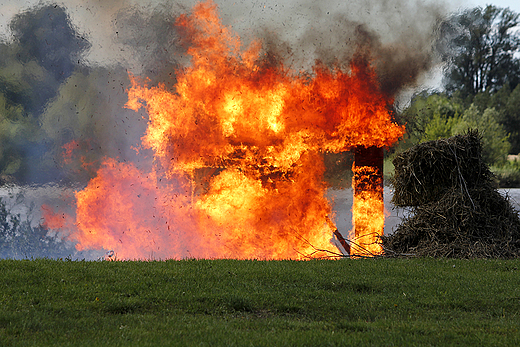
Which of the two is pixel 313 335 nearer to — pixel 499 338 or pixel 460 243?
pixel 499 338

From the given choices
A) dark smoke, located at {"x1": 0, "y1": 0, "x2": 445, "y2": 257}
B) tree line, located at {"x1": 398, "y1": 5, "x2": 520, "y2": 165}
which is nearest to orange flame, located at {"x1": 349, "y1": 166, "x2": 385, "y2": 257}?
dark smoke, located at {"x1": 0, "y1": 0, "x2": 445, "y2": 257}

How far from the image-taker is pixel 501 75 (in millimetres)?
45281

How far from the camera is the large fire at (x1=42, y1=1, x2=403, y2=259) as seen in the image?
1407 cm

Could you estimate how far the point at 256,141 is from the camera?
14555 millimetres

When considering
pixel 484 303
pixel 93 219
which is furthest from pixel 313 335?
pixel 93 219

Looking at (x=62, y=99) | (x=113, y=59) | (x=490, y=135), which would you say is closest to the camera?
(x=113, y=59)

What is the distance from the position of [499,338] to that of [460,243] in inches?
234

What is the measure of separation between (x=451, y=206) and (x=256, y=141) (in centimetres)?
608

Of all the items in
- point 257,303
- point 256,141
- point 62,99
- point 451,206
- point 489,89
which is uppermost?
point 489,89

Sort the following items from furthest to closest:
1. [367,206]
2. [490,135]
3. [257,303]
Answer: [490,135] → [367,206] → [257,303]

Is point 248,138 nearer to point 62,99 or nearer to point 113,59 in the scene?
point 113,59

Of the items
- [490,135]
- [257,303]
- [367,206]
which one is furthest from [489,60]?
[257,303]

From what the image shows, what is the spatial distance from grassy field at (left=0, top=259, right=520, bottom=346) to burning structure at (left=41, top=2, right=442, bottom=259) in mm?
5467

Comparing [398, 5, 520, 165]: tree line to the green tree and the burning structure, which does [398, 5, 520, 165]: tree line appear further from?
the burning structure
